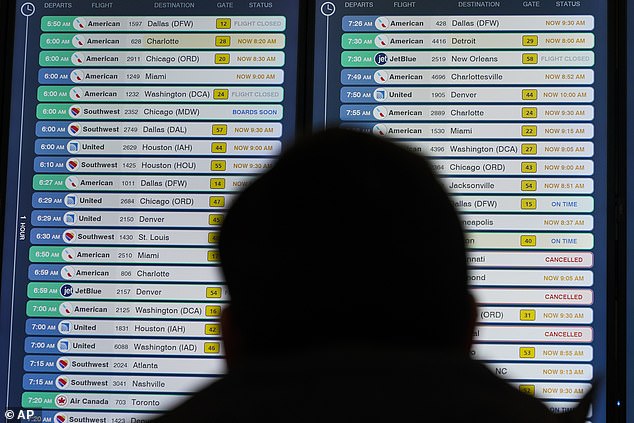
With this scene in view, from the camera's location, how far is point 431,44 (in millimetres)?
2084

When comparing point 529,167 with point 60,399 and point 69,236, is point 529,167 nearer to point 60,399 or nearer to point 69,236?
point 69,236

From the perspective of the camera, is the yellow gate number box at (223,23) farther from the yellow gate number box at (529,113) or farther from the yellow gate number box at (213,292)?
the yellow gate number box at (529,113)

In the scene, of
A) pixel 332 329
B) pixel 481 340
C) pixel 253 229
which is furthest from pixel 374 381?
pixel 481 340

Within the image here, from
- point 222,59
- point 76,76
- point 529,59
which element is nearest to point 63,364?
point 76,76

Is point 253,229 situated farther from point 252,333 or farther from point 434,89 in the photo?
point 434,89

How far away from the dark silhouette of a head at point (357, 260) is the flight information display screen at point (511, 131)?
1.10 m

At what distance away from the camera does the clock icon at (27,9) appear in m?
2.17

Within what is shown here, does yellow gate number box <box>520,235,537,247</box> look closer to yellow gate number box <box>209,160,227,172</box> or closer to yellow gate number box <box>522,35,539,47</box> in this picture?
yellow gate number box <box>522,35,539,47</box>

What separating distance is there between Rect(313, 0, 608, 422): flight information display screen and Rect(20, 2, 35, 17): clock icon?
2.30 feet

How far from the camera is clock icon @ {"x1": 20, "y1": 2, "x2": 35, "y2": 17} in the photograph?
2172mm

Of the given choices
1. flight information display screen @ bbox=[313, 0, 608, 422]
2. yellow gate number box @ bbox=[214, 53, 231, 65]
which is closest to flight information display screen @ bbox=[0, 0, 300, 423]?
yellow gate number box @ bbox=[214, 53, 231, 65]

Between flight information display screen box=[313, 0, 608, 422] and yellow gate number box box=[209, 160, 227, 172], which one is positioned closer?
flight information display screen box=[313, 0, 608, 422]

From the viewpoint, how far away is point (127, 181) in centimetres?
210

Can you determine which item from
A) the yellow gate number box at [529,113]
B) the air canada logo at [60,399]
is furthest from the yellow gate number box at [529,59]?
the air canada logo at [60,399]
